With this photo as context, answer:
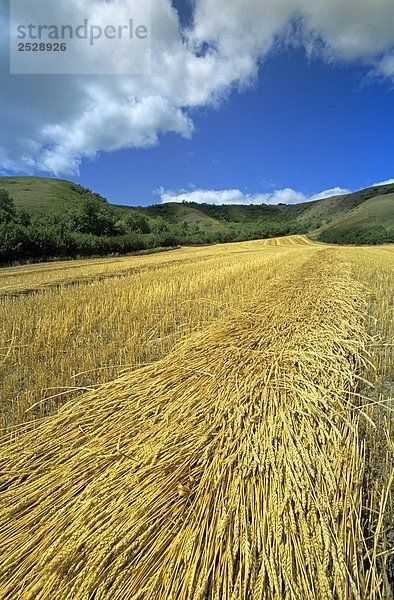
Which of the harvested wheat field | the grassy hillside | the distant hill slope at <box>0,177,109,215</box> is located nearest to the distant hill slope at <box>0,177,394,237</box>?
the distant hill slope at <box>0,177,109,215</box>

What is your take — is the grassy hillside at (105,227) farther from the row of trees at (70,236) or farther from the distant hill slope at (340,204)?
the distant hill slope at (340,204)

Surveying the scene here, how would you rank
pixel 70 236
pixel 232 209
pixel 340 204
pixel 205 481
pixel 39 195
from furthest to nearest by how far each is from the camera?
pixel 232 209, pixel 340 204, pixel 39 195, pixel 70 236, pixel 205 481

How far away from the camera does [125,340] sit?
4.00 meters

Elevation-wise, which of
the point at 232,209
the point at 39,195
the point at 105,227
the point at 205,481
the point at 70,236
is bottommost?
the point at 205,481

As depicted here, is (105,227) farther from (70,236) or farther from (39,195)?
(39,195)

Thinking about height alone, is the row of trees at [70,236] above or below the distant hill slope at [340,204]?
below

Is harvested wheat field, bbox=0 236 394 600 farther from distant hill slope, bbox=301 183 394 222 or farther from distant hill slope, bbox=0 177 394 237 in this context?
distant hill slope, bbox=301 183 394 222

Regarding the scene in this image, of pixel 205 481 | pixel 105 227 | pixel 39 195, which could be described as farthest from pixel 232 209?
pixel 205 481

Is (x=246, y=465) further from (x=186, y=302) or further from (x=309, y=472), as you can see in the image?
(x=186, y=302)

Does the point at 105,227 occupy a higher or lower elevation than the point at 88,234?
higher

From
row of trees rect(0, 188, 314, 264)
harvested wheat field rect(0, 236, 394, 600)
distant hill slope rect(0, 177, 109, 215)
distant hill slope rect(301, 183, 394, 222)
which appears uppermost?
distant hill slope rect(301, 183, 394, 222)

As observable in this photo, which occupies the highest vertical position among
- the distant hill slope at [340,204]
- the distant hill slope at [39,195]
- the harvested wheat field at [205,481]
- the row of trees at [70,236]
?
the distant hill slope at [340,204]

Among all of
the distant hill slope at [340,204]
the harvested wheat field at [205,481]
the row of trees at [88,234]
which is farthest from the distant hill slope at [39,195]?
the distant hill slope at [340,204]

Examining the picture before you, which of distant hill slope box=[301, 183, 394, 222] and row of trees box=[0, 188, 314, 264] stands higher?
distant hill slope box=[301, 183, 394, 222]
